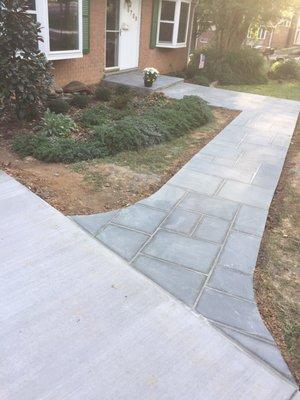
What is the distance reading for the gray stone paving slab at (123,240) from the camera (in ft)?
10.5

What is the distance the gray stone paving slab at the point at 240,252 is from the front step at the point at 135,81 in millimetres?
6535

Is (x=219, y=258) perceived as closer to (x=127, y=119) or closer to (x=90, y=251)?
(x=90, y=251)

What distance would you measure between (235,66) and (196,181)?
376 inches

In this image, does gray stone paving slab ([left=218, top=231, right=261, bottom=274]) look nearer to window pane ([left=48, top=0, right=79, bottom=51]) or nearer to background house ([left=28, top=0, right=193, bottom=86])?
background house ([left=28, top=0, right=193, bottom=86])

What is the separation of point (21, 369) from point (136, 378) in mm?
642

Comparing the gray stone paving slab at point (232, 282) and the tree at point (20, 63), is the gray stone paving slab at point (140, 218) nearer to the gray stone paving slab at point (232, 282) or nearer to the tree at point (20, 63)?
the gray stone paving slab at point (232, 282)

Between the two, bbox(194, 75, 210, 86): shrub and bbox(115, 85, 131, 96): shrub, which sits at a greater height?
bbox(115, 85, 131, 96): shrub

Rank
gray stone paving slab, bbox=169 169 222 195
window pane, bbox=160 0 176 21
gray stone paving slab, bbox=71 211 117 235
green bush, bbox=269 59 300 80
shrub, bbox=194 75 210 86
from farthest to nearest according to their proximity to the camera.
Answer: green bush, bbox=269 59 300 80 → window pane, bbox=160 0 176 21 → shrub, bbox=194 75 210 86 → gray stone paving slab, bbox=169 169 222 195 → gray stone paving slab, bbox=71 211 117 235

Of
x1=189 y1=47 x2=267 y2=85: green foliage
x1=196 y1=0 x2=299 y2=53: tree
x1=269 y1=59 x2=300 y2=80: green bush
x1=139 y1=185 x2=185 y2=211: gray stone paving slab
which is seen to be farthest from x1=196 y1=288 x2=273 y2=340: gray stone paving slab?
x1=269 y1=59 x2=300 y2=80: green bush

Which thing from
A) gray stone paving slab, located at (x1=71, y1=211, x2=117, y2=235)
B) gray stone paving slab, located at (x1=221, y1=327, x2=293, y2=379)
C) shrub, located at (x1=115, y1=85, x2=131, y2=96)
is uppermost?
shrub, located at (x1=115, y1=85, x2=131, y2=96)

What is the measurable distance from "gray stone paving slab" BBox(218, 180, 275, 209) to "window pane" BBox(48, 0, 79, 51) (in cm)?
526

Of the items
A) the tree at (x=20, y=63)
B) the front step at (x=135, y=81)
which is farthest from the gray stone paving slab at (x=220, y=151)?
the front step at (x=135, y=81)

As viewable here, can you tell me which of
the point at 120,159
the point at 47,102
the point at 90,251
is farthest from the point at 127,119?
the point at 90,251

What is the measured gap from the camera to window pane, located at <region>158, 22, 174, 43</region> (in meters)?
12.1
